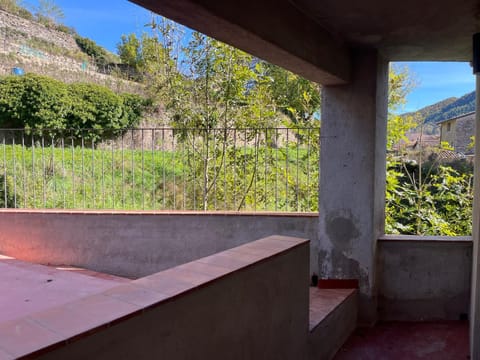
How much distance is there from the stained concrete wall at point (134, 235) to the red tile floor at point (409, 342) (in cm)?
96

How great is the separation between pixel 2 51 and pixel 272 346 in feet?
48.2

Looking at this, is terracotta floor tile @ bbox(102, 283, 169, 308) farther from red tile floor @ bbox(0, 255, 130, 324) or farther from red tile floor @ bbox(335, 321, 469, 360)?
red tile floor @ bbox(335, 321, 469, 360)

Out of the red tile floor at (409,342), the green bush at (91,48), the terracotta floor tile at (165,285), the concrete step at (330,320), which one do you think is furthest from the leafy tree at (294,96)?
the green bush at (91,48)

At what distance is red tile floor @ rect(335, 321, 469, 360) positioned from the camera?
130 inches

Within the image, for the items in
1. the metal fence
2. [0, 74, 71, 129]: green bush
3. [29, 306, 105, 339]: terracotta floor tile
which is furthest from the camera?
[0, 74, 71, 129]: green bush

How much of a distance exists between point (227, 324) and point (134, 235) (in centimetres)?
292

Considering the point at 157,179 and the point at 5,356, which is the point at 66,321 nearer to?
the point at 5,356

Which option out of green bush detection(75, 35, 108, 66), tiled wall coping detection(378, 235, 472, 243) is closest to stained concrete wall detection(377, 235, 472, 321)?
tiled wall coping detection(378, 235, 472, 243)

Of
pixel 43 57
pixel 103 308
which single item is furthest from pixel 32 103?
pixel 103 308

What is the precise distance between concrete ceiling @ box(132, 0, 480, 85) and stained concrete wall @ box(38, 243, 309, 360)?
1312 mm

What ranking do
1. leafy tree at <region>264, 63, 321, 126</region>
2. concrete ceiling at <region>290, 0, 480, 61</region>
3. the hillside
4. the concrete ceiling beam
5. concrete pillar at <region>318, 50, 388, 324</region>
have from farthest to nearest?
the hillside → leafy tree at <region>264, 63, 321, 126</region> → concrete pillar at <region>318, 50, 388, 324</region> → concrete ceiling at <region>290, 0, 480, 61</region> → the concrete ceiling beam

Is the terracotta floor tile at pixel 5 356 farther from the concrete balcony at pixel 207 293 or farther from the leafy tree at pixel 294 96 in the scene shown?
the leafy tree at pixel 294 96

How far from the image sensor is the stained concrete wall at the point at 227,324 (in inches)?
46.1

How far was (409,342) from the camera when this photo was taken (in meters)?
3.51
